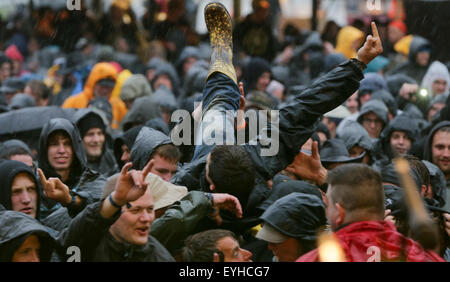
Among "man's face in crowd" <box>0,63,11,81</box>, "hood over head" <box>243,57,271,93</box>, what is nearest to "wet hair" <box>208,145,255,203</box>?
"hood over head" <box>243,57,271,93</box>

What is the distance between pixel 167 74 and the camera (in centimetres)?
1211

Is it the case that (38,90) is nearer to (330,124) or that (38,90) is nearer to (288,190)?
(330,124)

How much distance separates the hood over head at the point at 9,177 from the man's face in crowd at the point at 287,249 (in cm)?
206

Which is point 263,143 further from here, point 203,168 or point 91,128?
point 91,128

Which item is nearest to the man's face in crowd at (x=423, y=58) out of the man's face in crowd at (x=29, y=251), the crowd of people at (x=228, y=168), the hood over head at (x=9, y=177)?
the crowd of people at (x=228, y=168)

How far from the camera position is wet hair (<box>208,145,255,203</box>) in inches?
202

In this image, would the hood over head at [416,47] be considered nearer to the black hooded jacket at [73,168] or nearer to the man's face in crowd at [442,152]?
the man's face in crowd at [442,152]

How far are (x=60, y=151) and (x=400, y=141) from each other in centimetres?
333

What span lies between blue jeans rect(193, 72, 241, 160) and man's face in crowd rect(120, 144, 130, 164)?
1.54m

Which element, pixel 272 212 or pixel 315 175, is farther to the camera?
pixel 315 175

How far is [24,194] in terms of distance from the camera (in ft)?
20.0

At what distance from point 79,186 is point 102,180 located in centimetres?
17

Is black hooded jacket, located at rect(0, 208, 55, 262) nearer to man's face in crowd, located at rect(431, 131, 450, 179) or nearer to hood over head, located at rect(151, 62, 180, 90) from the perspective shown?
man's face in crowd, located at rect(431, 131, 450, 179)
